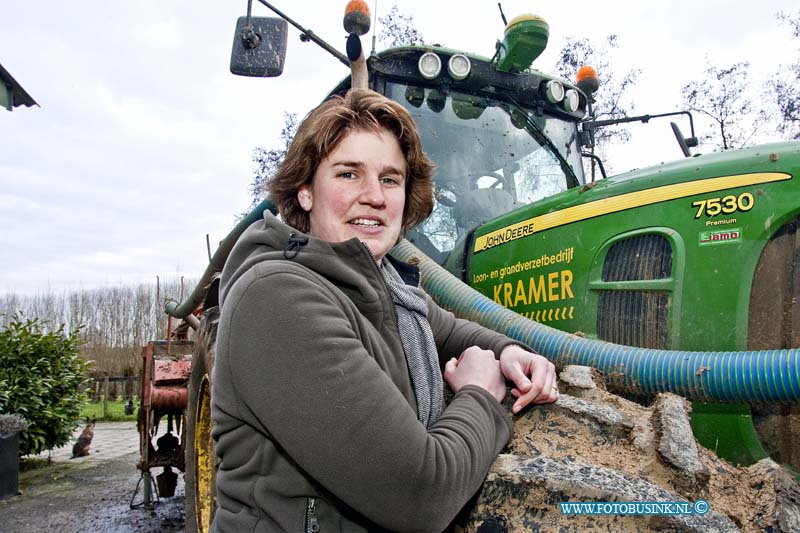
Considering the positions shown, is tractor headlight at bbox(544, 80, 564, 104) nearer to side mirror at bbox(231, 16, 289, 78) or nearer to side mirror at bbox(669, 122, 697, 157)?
side mirror at bbox(669, 122, 697, 157)

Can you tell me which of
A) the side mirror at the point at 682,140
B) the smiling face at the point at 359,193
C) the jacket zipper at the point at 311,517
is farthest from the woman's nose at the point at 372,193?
the side mirror at the point at 682,140

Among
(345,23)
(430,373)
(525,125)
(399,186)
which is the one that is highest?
(345,23)

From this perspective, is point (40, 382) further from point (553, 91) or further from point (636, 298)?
point (636, 298)

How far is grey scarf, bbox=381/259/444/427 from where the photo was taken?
4.67ft

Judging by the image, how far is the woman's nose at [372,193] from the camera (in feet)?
5.02

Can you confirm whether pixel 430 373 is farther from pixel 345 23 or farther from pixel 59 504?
pixel 59 504

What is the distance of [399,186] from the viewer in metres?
1.64

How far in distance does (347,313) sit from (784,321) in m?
1.49

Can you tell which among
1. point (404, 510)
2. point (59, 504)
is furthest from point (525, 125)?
point (59, 504)

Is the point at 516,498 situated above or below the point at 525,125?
below

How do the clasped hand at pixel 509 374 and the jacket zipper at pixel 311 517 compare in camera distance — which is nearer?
the jacket zipper at pixel 311 517

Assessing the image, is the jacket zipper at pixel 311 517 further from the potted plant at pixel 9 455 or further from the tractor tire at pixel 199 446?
the potted plant at pixel 9 455

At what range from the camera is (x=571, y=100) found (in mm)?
3811

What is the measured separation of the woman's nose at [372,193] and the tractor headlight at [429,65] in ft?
6.70
